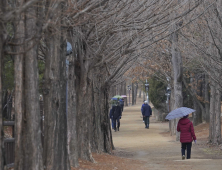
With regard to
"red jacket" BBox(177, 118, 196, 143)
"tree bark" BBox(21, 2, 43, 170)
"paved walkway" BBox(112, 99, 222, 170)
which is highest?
"tree bark" BBox(21, 2, 43, 170)

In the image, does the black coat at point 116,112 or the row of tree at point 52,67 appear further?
the black coat at point 116,112

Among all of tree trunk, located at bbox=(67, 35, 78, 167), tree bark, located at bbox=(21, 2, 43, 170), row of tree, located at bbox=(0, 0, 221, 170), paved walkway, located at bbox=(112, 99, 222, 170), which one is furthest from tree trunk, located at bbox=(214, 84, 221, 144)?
tree bark, located at bbox=(21, 2, 43, 170)

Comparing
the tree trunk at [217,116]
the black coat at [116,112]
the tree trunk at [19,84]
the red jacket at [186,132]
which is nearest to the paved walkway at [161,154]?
the red jacket at [186,132]

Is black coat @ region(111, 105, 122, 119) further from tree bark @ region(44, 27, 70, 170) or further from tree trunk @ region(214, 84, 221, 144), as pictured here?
tree bark @ region(44, 27, 70, 170)

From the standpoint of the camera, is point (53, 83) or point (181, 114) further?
point (181, 114)

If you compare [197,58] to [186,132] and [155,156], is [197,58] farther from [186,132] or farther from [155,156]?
[186,132]

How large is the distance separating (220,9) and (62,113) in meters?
8.21

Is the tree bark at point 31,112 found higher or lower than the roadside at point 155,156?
higher

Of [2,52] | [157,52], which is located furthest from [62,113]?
[157,52]

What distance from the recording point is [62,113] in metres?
9.16

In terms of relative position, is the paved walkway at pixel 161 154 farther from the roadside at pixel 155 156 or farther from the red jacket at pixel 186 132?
the red jacket at pixel 186 132

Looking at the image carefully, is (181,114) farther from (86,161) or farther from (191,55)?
(191,55)

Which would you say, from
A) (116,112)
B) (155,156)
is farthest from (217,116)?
(116,112)

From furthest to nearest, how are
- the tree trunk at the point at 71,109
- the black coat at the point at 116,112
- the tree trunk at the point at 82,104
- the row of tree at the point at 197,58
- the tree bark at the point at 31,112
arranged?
1. the black coat at the point at 116,112
2. the row of tree at the point at 197,58
3. the tree trunk at the point at 82,104
4. the tree trunk at the point at 71,109
5. the tree bark at the point at 31,112
